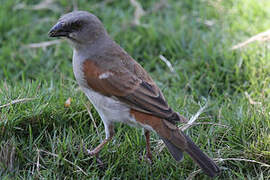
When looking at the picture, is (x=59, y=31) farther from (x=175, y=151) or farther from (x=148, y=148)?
(x=175, y=151)

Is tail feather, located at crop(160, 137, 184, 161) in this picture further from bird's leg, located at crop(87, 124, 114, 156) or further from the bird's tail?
bird's leg, located at crop(87, 124, 114, 156)

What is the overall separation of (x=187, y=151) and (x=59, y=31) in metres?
1.69

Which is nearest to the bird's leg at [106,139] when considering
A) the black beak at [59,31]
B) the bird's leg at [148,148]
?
the bird's leg at [148,148]

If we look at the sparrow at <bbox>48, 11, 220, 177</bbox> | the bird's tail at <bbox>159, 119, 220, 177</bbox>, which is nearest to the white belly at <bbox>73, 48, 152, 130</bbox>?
the sparrow at <bbox>48, 11, 220, 177</bbox>

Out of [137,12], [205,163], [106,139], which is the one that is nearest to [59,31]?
[106,139]

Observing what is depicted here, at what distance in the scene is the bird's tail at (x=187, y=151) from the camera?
3.91m

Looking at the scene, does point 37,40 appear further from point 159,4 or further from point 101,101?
point 101,101

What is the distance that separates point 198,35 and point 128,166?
2.92m

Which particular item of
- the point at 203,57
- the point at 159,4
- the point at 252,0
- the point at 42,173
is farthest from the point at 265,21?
the point at 42,173

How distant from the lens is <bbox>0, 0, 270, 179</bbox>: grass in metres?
4.24

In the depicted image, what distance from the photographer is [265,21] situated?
6.62 meters

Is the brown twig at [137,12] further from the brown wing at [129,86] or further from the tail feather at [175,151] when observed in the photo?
the tail feather at [175,151]

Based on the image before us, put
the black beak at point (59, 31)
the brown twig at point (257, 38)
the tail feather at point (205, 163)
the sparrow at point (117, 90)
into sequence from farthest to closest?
the brown twig at point (257, 38) → the black beak at point (59, 31) → the sparrow at point (117, 90) → the tail feather at point (205, 163)

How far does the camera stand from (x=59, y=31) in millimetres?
4457
